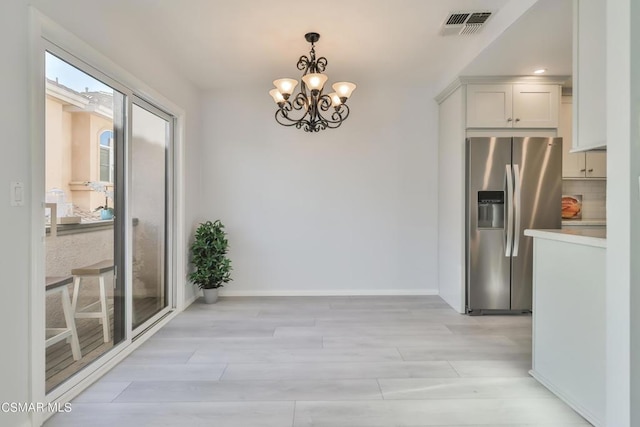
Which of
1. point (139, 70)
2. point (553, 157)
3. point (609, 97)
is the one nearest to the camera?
point (609, 97)

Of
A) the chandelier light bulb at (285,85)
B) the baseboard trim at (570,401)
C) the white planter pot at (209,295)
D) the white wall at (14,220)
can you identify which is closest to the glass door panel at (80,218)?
the white wall at (14,220)

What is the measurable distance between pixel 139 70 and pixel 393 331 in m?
3.17

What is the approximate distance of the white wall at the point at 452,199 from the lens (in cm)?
373

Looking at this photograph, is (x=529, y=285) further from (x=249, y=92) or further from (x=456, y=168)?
(x=249, y=92)

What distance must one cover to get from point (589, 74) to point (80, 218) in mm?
3192

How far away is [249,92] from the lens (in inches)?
175

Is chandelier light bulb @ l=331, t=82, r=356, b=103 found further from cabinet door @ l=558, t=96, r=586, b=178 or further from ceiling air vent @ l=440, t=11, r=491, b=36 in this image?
cabinet door @ l=558, t=96, r=586, b=178

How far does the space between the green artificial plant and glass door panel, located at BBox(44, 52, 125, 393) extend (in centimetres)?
130

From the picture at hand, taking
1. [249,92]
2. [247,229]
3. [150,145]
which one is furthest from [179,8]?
[247,229]

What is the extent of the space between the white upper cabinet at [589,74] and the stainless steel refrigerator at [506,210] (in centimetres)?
157

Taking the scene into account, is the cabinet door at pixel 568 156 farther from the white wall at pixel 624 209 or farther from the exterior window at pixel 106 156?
the exterior window at pixel 106 156

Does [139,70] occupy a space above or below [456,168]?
above

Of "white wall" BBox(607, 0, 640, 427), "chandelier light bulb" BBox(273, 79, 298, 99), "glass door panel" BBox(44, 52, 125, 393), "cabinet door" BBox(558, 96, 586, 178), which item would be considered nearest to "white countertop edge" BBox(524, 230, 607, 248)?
"white wall" BBox(607, 0, 640, 427)

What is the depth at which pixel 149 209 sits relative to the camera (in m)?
3.35
